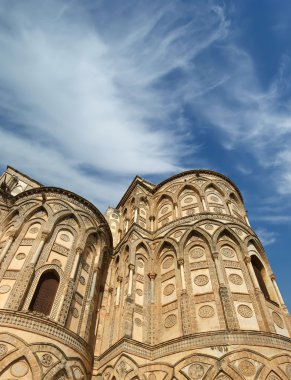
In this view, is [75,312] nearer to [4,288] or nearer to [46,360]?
[46,360]

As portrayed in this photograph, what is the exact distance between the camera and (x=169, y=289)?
1476 centimetres

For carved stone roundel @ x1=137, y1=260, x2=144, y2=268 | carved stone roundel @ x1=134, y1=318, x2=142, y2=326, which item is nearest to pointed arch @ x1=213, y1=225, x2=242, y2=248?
carved stone roundel @ x1=137, y1=260, x2=144, y2=268

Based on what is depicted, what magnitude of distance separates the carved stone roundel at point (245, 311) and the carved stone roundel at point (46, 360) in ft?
22.8

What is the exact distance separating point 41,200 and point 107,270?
5.04 meters

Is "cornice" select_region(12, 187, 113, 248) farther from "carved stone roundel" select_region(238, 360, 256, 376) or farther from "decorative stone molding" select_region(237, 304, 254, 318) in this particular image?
"carved stone roundel" select_region(238, 360, 256, 376)

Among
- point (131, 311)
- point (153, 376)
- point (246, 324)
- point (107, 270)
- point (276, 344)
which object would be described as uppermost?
point (107, 270)

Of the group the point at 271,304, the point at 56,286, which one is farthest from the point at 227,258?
the point at 56,286

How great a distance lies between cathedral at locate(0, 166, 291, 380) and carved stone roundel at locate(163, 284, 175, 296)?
0.06 metres

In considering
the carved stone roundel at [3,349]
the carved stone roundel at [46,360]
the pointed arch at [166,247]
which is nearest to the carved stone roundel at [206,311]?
the pointed arch at [166,247]

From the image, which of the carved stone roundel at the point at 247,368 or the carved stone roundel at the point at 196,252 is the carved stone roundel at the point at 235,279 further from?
the carved stone roundel at the point at 247,368

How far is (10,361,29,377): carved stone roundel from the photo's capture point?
10311mm

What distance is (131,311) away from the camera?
44.8ft

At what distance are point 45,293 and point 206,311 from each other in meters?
6.31

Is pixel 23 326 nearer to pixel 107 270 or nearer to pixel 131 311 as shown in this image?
pixel 131 311
